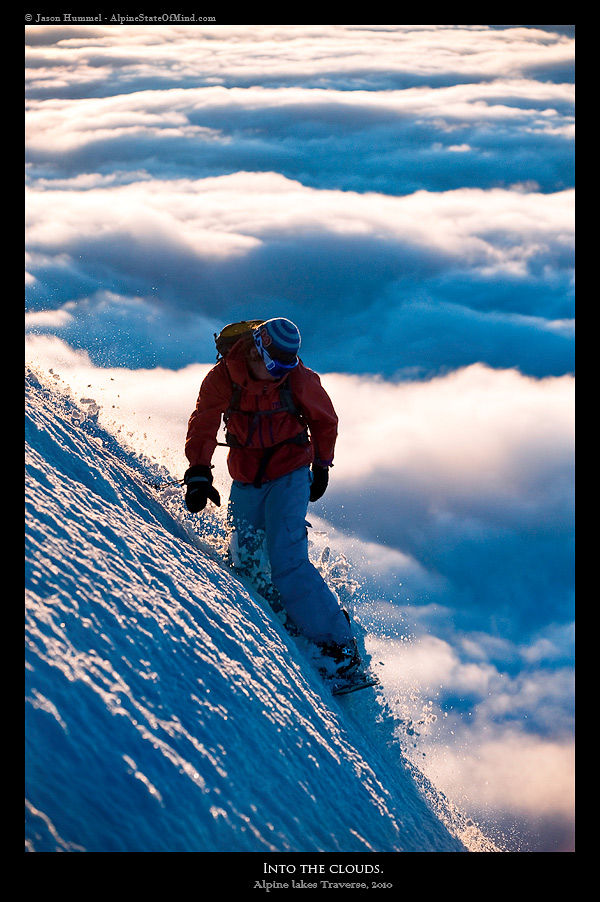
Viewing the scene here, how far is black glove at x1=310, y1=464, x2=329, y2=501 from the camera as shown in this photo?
459cm

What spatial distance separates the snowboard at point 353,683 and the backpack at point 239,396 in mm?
1385

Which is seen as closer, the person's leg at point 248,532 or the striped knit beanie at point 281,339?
the striped knit beanie at point 281,339

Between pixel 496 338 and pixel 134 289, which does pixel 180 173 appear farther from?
pixel 496 338

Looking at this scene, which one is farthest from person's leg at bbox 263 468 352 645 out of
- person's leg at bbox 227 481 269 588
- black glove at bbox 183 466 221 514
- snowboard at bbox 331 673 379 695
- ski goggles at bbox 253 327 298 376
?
ski goggles at bbox 253 327 298 376

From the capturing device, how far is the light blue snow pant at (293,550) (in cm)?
416

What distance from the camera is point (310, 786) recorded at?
281cm

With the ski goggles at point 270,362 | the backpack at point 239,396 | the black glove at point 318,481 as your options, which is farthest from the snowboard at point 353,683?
the ski goggles at point 270,362

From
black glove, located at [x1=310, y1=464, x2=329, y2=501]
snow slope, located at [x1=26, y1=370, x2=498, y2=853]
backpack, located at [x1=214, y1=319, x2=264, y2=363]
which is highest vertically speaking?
backpack, located at [x1=214, y1=319, x2=264, y2=363]

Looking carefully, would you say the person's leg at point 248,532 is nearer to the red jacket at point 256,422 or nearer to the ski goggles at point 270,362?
the red jacket at point 256,422

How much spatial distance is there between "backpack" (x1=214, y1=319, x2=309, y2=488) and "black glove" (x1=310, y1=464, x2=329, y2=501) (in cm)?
31

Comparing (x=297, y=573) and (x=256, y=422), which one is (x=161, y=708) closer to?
(x=297, y=573)

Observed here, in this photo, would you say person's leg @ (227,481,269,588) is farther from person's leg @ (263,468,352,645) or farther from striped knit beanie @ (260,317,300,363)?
striped knit beanie @ (260,317,300,363)
